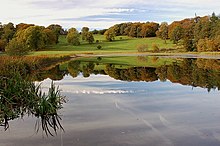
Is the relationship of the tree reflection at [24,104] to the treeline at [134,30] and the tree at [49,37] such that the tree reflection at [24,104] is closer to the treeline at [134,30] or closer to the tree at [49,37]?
the tree at [49,37]

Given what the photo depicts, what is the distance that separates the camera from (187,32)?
295 ft

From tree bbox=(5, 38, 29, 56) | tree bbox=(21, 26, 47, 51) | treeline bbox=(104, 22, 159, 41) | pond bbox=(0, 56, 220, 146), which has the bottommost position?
pond bbox=(0, 56, 220, 146)

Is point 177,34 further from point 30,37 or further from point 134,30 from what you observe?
point 30,37

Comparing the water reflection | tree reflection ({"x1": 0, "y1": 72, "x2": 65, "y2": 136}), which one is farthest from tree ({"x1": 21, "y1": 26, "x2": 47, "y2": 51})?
tree reflection ({"x1": 0, "y1": 72, "x2": 65, "y2": 136})

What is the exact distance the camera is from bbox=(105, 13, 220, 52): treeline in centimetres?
7244

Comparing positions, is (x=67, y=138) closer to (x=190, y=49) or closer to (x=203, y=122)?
(x=203, y=122)

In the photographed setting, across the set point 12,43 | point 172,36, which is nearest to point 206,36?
point 172,36

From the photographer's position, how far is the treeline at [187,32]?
238 feet

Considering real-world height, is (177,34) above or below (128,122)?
above

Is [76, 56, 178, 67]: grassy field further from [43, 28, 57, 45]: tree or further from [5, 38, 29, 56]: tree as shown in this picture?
[43, 28, 57, 45]: tree

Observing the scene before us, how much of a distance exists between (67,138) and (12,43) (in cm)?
2740

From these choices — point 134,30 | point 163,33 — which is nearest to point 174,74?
point 163,33

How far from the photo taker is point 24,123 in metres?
11.5

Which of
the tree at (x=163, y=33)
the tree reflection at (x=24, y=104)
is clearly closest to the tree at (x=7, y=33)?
the tree at (x=163, y=33)
